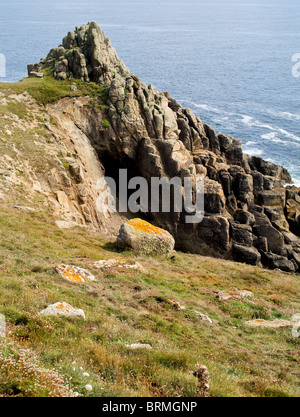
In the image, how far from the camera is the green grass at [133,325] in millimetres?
10328

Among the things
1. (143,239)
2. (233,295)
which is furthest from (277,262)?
(233,295)

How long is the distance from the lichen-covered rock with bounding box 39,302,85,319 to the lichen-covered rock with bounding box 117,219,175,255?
14300 mm

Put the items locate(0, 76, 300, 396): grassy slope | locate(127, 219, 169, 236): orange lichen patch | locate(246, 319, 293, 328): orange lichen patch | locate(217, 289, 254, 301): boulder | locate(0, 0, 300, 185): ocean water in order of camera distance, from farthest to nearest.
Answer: locate(0, 0, 300, 185): ocean water
locate(127, 219, 169, 236): orange lichen patch
locate(217, 289, 254, 301): boulder
locate(246, 319, 293, 328): orange lichen patch
locate(0, 76, 300, 396): grassy slope

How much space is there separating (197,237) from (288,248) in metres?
11.2

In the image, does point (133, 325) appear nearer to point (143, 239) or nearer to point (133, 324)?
point (133, 324)

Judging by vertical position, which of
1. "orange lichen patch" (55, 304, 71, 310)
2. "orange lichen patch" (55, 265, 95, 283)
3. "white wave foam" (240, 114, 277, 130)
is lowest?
"orange lichen patch" (55, 265, 95, 283)

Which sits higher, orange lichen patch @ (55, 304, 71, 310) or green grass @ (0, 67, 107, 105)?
green grass @ (0, 67, 107, 105)

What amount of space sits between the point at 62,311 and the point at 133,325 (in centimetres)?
333

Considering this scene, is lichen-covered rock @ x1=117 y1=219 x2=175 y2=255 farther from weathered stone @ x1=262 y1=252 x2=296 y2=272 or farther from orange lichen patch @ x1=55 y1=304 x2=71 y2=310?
weathered stone @ x1=262 y1=252 x2=296 y2=272

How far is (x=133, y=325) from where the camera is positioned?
15500mm

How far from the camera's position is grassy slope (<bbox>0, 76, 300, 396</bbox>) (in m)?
10.3

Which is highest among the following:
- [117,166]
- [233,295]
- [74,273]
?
[117,166]

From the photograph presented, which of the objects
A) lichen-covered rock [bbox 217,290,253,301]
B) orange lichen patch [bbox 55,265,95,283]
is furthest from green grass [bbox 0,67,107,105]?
lichen-covered rock [bbox 217,290,253,301]

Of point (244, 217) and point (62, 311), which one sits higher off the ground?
point (62, 311)
